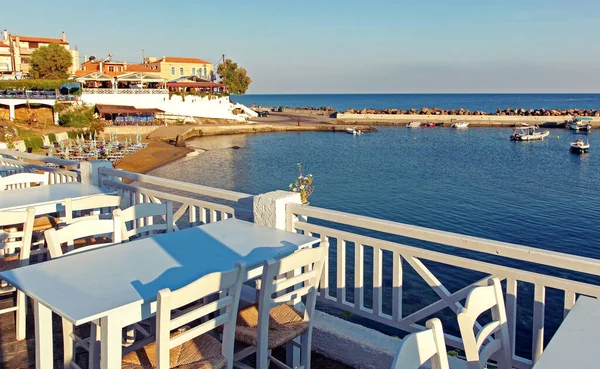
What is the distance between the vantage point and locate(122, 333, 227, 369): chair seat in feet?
9.77

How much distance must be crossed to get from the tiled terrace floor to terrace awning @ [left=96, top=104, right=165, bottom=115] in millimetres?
52990

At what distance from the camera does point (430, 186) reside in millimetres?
35375

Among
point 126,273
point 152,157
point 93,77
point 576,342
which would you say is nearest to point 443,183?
point 152,157

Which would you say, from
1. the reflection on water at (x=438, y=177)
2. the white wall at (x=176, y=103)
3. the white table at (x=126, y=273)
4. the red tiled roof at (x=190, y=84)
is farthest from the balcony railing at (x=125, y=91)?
the white table at (x=126, y=273)

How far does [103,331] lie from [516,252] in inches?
90.8

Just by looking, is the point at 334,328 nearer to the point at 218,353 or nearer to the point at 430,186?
the point at 218,353

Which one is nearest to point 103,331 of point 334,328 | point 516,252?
point 334,328

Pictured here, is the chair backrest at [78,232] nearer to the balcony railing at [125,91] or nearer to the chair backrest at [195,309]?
the chair backrest at [195,309]

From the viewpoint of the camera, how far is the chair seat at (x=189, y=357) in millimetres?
2977

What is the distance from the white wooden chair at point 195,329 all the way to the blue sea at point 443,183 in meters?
8.89

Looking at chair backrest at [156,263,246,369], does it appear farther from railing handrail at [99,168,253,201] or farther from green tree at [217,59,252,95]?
green tree at [217,59,252,95]

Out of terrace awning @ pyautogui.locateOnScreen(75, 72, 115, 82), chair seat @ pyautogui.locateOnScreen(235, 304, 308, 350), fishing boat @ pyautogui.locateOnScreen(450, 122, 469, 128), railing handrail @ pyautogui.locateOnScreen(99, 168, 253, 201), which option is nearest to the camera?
chair seat @ pyautogui.locateOnScreen(235, 304, 308, 350)

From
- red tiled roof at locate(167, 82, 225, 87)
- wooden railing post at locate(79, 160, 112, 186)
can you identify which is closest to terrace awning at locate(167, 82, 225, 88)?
red tiled roof at locate(167, 82, 225, 87)

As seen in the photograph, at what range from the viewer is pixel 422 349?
199cm
